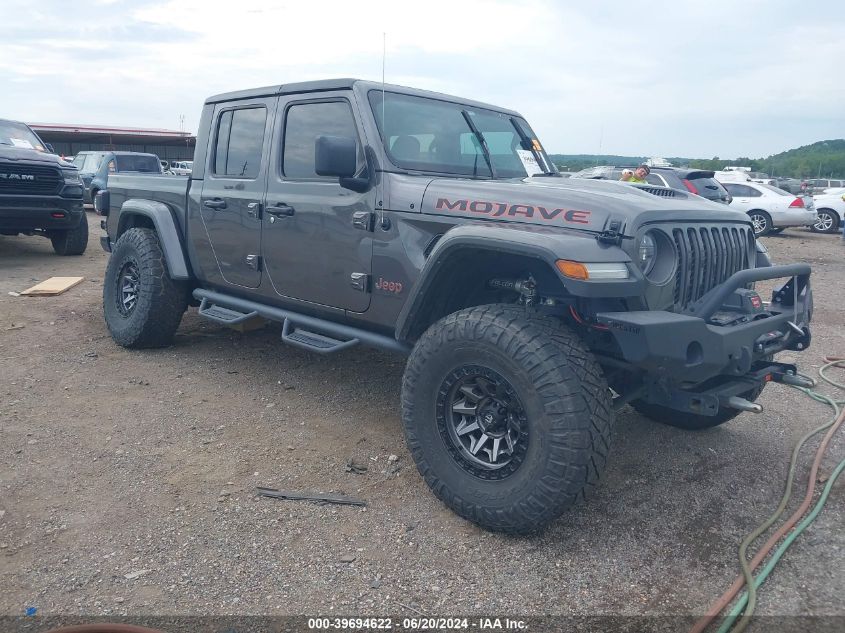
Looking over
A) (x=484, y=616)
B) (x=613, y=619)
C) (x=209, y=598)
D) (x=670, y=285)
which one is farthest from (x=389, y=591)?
(x=670, y=285)

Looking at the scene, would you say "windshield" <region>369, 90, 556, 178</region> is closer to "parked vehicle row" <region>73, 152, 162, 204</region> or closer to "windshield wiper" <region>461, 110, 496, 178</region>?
"windshield wiper" <region>461, 110, 496, 178</region>

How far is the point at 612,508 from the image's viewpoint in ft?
10.5

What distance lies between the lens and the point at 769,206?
16.1 m

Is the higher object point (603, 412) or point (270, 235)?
point (270, 235)

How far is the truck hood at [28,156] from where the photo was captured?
8.60 m

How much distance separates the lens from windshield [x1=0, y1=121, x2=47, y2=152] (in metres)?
9.13

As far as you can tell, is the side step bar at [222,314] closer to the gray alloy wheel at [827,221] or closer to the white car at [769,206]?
the white car at [769,206]

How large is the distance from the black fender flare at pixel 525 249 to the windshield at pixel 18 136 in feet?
26.8

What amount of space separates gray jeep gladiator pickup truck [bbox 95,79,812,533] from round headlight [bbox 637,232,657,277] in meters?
0.01

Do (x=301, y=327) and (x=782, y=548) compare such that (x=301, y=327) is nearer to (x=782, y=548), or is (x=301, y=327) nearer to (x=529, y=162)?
(x=529, y=162)

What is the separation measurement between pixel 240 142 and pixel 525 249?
2.59 meters

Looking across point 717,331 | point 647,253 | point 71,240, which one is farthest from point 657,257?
point 71,240

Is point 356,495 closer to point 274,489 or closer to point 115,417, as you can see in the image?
point 274,489

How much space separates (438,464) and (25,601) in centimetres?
165
